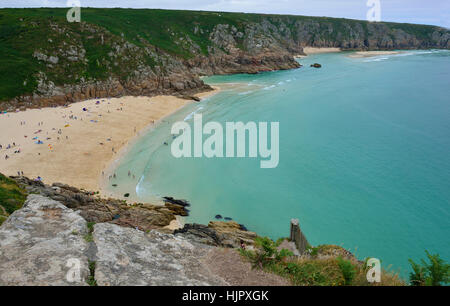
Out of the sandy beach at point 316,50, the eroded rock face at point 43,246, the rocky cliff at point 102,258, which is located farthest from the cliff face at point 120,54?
the rocky cliff at point 102,258

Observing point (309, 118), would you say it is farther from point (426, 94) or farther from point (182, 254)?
point (182, 254)

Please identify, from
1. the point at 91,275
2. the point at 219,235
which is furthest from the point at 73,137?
the point at 91,275

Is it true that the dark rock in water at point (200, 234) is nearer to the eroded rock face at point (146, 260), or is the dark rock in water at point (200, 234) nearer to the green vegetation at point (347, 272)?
the eroded rock face at point (146, 260)

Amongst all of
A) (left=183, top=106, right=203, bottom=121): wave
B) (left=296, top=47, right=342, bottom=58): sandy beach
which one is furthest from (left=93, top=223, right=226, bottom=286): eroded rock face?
(left=296, top=47, right=342, bottom=58): sandy beach

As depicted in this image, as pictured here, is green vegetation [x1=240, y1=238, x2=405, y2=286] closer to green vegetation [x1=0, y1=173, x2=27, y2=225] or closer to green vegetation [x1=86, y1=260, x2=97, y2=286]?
green vegetation [x1=86, y1=260, x2=97, y2=286]

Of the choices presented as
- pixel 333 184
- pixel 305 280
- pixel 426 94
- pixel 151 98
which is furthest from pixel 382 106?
pixel 305 280

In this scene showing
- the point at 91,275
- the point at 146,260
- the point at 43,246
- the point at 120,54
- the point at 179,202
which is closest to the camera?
the point at 91,275

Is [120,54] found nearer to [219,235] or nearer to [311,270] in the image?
[219,235]
